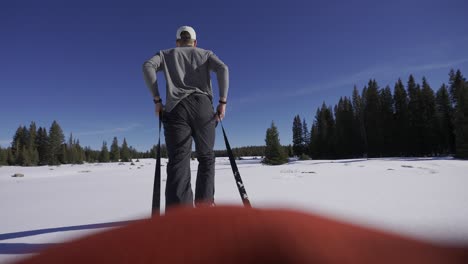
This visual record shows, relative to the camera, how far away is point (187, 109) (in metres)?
2.25

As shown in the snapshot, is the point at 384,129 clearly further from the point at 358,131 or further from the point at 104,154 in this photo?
the point at 104,154

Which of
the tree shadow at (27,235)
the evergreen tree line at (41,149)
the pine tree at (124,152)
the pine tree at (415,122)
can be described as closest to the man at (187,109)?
the tree shadow at (27,235)

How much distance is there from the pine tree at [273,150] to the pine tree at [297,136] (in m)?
27.7

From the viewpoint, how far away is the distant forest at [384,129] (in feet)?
88.7

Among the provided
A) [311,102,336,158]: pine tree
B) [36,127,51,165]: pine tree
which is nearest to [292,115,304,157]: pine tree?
[311,102,336,158]: pine tree

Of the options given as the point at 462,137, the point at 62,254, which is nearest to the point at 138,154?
the point at 462,137

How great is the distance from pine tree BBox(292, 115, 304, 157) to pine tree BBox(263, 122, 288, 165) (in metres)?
27.7

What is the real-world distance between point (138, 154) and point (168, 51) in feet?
256

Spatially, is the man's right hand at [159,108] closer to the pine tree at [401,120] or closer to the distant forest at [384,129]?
the distant forest at [384,129]

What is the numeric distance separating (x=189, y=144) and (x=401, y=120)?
120 ft

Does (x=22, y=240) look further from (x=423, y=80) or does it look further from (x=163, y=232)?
(x=423, y=80)

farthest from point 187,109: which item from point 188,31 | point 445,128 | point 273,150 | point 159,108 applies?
point 445,128

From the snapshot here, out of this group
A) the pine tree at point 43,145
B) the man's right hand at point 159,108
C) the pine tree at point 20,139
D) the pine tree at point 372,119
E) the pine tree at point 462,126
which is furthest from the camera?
the pine tree at point 20,139

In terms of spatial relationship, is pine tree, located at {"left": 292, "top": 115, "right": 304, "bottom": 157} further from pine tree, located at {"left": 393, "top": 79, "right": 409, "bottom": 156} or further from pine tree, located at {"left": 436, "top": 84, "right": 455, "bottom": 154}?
pine tree, located at {"left": 436, "top": 84, "right": 455, "bottom": 154}
